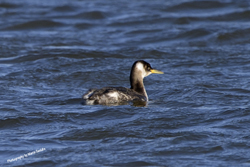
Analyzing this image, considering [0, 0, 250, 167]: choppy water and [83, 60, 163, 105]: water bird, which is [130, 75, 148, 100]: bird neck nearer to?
[83, 60, 163, 105]: water bird

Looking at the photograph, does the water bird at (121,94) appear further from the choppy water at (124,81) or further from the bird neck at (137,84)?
the choppy water at (124,81)

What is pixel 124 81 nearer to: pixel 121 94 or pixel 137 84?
pixel 137 84

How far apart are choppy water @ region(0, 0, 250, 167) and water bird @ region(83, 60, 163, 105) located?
0.73ft

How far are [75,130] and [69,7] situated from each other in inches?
496

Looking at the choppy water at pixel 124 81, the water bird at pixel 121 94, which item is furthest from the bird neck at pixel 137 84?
the choppy water at pixel 124 81

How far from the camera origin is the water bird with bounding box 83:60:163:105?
9406 mm

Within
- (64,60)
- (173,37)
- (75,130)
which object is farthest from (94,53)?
(75,130)

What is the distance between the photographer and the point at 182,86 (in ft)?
35.3

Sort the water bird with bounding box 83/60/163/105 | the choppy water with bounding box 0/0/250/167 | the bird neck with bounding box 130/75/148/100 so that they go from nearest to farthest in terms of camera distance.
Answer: the choppy water with bounding box 0/0/250/167 → the water bird with bounding box 83/60/163/105 → the bird neck with bounding box 130/75/148/100

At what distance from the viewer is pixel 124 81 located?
11547 millimetres

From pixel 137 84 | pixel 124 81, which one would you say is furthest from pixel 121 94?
pixel 124 81

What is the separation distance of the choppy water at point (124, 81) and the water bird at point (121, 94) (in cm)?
22

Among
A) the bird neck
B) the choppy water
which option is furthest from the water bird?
the choppy water

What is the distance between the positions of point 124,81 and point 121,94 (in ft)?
6.53
